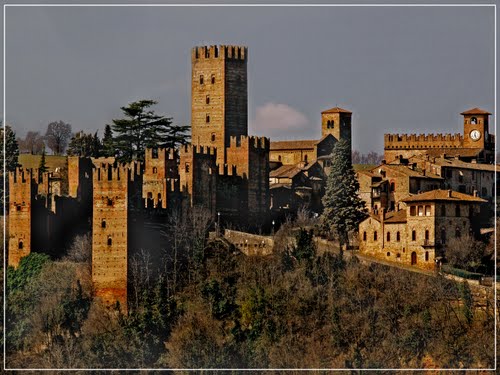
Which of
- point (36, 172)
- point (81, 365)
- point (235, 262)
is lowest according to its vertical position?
point (81, 365)

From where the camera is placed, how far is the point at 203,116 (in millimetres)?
52000

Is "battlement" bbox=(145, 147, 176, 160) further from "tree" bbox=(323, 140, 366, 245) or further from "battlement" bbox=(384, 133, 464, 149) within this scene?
"battlement" bbox=(384, 133, 464, 149)

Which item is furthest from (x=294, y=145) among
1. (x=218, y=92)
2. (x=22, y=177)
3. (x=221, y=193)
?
(x=22, y=177)

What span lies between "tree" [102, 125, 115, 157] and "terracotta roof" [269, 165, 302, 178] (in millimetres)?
6680

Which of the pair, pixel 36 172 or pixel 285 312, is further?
pixel 36 172

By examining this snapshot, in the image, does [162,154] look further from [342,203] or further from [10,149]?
[10,149]

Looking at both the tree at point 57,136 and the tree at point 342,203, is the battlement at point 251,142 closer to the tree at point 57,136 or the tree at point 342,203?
the tree at point 342,203

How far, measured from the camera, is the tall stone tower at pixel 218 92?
5181 centimetres

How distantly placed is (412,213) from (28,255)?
12.4 metres

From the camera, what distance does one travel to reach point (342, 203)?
48781 mm

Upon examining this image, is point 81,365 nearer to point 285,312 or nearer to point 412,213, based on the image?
point 285,312

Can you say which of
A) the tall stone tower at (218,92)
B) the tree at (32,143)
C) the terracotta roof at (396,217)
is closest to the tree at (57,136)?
the tree at (32,143)

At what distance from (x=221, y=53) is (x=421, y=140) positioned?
1356 centimetres

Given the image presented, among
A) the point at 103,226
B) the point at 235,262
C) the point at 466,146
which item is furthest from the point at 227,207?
the point at 466,146
